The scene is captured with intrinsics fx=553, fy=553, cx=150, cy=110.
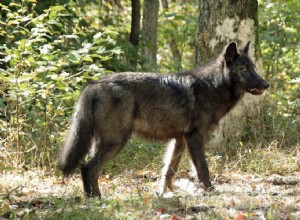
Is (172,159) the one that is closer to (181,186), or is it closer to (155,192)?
(181,186)

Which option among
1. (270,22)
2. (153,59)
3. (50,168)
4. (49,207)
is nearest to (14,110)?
(50,168)

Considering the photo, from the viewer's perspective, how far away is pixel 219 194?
648cm

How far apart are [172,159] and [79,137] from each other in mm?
1600

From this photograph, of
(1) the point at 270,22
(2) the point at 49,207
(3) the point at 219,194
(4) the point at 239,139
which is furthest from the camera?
(1) the point at 270,22

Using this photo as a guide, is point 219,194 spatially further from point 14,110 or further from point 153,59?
point 153,59

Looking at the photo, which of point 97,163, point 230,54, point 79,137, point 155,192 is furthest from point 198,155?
point 79,137

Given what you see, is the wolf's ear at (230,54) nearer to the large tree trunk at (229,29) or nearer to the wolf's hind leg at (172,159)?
the wolf's hind leg at (172,159)

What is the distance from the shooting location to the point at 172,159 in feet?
25.2

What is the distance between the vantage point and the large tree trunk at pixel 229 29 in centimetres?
938

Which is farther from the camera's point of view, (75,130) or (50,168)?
(50,168)

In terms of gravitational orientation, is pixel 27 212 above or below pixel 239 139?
above

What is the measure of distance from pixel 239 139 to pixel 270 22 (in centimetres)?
597

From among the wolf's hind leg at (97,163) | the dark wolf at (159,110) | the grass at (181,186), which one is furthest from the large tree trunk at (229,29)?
the wolf's hind leg at (97,163)

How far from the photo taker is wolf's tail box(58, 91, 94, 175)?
6512mm
